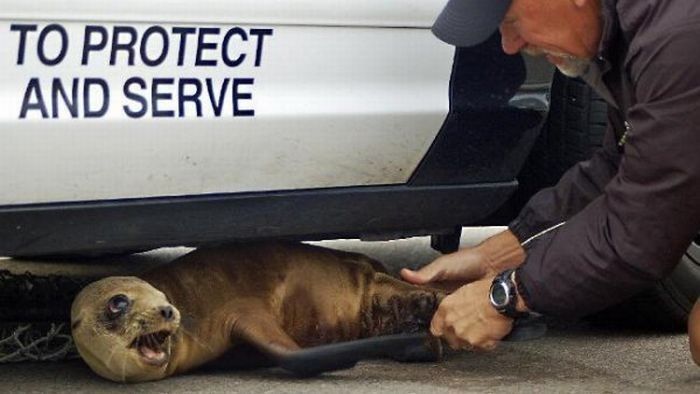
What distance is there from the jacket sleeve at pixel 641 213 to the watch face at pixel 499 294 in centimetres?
5

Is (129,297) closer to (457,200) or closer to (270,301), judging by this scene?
(270,301)

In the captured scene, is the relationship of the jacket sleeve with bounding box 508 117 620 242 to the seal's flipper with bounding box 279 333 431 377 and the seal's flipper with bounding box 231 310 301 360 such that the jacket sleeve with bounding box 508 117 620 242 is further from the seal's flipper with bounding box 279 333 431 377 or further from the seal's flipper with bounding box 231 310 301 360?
the seal's flipper with bounding box 231 310 301 360

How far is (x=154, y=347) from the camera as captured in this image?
3.52 meters

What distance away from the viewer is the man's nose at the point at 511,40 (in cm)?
316

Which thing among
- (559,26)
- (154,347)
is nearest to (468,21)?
(559,26)

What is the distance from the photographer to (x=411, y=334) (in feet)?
12.3

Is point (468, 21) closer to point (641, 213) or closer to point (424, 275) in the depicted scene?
point (641, 213)

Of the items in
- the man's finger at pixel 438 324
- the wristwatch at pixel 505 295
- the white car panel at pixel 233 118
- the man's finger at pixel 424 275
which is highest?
the white car panel at pixel 233 118

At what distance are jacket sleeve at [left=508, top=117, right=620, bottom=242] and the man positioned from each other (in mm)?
109

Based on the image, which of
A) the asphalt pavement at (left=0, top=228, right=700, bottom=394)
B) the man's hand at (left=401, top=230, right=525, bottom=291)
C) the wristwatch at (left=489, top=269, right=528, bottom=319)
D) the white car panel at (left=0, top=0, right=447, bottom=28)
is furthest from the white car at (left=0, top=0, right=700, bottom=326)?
the wristwatch at (left=489, top=269, right=528, bottom=319)

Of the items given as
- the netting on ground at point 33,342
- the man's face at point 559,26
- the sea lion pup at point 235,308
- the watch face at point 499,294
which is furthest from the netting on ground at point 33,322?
the man's face at point 559,26

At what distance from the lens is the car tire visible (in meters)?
3.93

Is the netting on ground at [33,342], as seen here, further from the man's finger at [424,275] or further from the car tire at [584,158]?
the car tire at [584,158]

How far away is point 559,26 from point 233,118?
0.77 m
